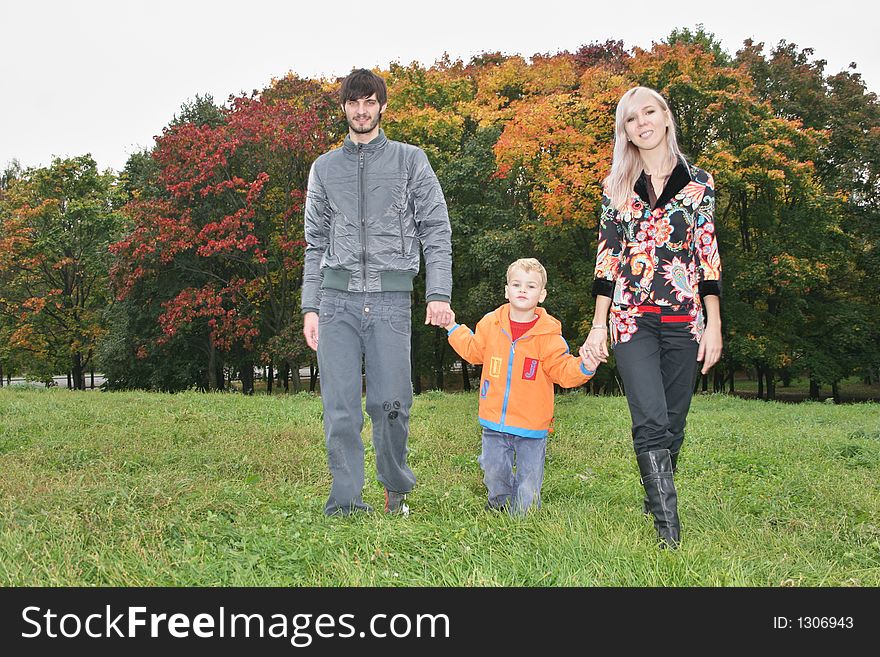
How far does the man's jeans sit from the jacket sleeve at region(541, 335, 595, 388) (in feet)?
3.21

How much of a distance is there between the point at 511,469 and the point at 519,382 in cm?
65

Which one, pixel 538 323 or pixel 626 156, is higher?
pixel 626 156

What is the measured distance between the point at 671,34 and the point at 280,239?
52.0 feet

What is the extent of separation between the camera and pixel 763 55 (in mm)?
28141

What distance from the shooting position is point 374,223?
4875 mm

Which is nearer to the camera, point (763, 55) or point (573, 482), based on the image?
point (573, 482)

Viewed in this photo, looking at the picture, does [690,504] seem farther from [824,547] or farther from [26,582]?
[26,582]

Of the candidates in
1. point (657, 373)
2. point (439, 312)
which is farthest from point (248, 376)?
point (657, 373)

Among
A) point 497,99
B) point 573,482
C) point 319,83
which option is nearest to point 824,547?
point 573,482

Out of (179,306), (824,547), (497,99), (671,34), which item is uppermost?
(671,34)

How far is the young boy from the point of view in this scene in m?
4.93

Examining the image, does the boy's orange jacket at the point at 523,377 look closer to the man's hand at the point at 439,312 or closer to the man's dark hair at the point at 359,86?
the man's hand at the point at 439,312

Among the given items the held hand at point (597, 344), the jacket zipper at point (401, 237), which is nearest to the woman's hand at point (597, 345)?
the held hand at point (597, 344)

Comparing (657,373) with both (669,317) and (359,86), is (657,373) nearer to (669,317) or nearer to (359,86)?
(669,317)
